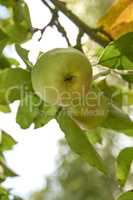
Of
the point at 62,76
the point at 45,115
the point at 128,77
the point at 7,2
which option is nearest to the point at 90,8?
the point at 7,2

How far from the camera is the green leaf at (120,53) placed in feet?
3.48

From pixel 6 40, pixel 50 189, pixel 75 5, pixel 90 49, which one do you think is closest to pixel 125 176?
pixel 90 49

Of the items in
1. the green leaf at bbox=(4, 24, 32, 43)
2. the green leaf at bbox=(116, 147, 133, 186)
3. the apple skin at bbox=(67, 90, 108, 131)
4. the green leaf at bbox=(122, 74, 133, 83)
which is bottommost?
the green leaf at bbox=(116, 147, 133, 186)

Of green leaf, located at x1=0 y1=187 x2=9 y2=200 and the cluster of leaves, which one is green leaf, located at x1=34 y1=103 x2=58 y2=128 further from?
the cluster of leaves

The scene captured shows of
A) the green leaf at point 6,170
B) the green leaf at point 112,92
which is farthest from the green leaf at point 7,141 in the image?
the green leaf at point 112,92

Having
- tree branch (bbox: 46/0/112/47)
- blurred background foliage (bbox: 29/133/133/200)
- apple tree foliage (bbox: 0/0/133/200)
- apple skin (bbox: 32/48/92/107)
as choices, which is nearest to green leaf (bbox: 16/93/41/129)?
apple tree foliage (bbox: 0/0/133/200)

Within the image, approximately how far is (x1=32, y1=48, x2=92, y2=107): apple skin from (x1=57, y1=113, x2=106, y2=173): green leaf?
10 centimetres

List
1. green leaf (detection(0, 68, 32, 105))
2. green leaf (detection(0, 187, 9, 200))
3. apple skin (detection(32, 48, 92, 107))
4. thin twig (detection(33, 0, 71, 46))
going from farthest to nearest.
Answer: green leaf (detection(0, 187, 9, 200)), thin twig (detection(33, 0, 71, 46)), green leaf (detection(0, 68, 32, 105)), apple skin (detection(32, 48, 92, 107))

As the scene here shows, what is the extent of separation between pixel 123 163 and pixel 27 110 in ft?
0.76

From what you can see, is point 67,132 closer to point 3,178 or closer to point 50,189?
point 3,178

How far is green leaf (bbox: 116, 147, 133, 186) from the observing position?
114 cm

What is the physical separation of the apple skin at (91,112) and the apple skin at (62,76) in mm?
56

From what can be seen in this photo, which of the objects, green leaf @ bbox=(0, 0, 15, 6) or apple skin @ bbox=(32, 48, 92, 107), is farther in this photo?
green leaf @ bbox=(0, 0, 15, 6)

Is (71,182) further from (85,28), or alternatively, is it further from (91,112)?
(91,112)
